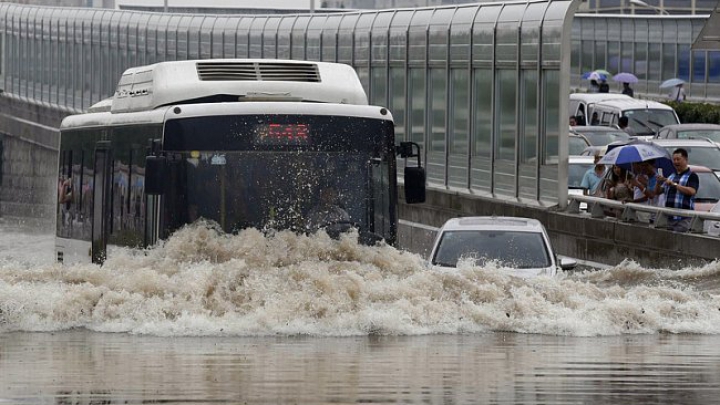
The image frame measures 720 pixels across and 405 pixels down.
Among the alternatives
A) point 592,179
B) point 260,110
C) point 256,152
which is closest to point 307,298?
point 256,152

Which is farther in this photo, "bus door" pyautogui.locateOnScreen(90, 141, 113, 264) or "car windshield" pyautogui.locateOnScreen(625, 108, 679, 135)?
"car windshield" pyautogui.locateOnScreen(625, 108, 679, 135)

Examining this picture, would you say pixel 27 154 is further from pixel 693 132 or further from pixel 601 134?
pixel 693 132

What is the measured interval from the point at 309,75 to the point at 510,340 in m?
4.70

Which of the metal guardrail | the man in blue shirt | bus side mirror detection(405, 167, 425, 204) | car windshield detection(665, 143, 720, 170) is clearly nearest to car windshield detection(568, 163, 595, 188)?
car windshield detection(665, 143, 720, 170)

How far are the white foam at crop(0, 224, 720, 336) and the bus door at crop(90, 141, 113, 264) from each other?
6.81 feet

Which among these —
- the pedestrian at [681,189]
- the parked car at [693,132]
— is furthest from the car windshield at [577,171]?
the pedestrian at [681,189]

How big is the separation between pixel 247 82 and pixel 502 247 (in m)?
3.53

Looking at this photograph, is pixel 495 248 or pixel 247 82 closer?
pixel 247 82

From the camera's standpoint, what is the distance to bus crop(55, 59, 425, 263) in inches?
773

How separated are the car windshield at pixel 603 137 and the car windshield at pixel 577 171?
957 centimetres

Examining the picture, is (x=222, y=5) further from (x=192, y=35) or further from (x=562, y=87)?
(x=562, y=87)

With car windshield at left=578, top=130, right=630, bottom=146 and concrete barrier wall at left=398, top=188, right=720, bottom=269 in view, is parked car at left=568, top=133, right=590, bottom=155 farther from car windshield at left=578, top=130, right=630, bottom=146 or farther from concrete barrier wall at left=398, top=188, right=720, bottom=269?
concrete barrier wall at left=398, top=188, right=720, bottom=269

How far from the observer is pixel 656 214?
27000 mm

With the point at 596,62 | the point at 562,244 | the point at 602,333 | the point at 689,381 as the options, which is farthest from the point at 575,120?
the point at 689,381
